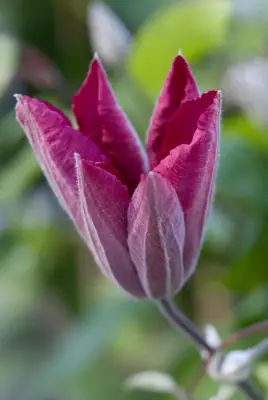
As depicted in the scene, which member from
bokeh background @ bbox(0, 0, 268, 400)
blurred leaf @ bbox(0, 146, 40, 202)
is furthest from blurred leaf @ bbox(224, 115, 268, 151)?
blurred leaf @ bbox(0, 146, 40, 202)

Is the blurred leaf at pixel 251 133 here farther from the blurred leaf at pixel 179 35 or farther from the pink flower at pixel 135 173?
the pink flower at pixel 135 173

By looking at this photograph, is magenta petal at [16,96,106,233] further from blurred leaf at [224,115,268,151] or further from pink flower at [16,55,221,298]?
blurred leaf at [224,115,268,151]

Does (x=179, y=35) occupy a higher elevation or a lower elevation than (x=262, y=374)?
higher

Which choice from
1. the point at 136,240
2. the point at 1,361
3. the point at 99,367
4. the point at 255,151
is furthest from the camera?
the point at 1,361

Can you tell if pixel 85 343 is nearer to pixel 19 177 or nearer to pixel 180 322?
pixel 19 177

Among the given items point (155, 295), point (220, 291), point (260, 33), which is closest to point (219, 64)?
point (260, 33)

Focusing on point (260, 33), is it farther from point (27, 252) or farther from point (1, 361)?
point (1, 361)

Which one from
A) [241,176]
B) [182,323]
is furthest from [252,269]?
[182,323]
